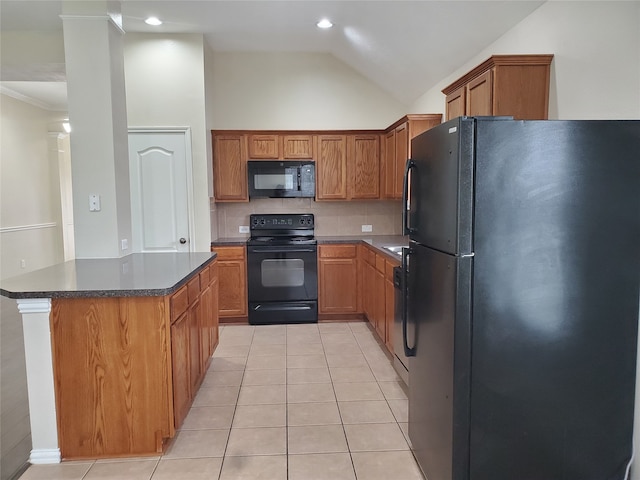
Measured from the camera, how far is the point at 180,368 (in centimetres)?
229

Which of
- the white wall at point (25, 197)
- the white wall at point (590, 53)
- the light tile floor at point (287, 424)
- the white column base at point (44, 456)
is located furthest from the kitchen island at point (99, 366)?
the white wall at point (25, 197)

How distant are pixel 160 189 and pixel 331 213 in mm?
1992

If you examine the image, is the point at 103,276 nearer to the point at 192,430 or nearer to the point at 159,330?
the point at 159,330

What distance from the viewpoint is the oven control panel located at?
191 inches

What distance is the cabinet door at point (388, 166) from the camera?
429cm

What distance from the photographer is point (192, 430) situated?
2.40 meters

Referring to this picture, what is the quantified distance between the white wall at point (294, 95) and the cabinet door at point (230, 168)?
1.12 ft

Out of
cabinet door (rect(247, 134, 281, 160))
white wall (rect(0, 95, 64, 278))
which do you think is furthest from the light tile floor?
white wall (rect(0, 95, 64, 278))

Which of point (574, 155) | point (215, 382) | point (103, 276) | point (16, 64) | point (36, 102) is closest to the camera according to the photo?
point (574, 155)

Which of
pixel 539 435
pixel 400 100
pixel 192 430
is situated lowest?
pixel 192 430

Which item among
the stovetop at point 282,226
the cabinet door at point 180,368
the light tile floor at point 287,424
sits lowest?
the light tile floor at point 287,424

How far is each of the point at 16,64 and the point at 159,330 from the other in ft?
10.7

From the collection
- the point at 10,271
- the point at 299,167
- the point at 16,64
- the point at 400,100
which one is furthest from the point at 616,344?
the point at 10,271

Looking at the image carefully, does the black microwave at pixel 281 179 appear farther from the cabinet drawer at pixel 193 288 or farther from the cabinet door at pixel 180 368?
the cabinet door at pixel 180 368
